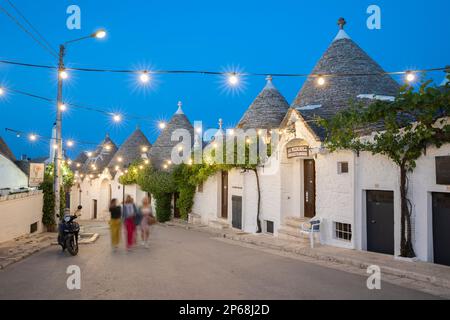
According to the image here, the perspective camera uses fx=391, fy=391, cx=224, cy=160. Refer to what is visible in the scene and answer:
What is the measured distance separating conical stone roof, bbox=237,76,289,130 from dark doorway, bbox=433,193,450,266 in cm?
1055

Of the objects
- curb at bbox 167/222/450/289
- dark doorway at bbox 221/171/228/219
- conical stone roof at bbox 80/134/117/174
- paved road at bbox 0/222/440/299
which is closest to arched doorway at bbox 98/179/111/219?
conical stone roof at bbox 80/134/117/174

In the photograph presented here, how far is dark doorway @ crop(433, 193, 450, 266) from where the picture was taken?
405 inches

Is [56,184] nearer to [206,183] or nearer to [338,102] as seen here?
[206,183]

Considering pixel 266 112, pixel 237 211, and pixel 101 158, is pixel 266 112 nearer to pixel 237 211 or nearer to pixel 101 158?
pixel 237 211

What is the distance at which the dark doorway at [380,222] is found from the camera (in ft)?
39.2

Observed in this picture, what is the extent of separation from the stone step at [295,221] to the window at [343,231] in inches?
70.0

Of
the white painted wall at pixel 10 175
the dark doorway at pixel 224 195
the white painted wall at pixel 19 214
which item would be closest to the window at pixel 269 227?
the dark doorway at pixel 224 195

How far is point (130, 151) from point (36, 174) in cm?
2057

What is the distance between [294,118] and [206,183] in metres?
9.46

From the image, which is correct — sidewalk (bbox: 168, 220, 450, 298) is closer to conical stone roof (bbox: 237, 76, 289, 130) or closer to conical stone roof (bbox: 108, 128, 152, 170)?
conical stone roof (bbox: 237, 76, 289, 130)

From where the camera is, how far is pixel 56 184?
55.1 ft

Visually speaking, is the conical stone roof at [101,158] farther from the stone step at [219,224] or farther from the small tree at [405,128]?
the small tree at [405,128]

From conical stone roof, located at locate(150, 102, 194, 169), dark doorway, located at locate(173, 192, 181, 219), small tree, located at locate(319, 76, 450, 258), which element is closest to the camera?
small tree, located at locate(319, 76, 450, 258)

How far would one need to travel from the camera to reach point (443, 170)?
1024 cm
